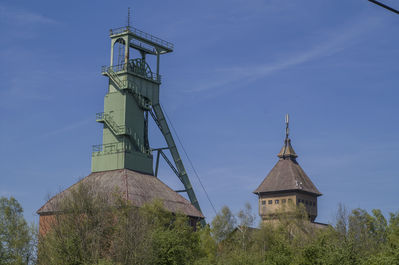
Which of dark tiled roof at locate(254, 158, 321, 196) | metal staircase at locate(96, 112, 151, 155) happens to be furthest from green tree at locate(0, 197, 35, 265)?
dark tiled roof at locate(254, 158, 321, 196)

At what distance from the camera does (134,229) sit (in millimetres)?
48719

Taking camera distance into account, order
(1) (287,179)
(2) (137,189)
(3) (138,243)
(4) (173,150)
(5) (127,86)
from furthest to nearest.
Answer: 1. (1) (287,179)
2. (4) (173,150)
3. (5) (127,86)
4. (2) (137,189)
5. (3) (138,243)

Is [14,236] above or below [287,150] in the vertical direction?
below

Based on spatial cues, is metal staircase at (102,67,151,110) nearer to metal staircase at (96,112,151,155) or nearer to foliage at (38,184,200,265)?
metal staircase at (96,112,151,155)

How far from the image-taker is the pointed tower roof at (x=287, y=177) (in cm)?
9619

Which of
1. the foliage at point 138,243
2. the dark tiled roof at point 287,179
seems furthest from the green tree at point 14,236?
the dark tiled roof at point 287,179

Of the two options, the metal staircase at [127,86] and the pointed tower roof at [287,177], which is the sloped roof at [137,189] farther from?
the pointed tower roof at [287,177]

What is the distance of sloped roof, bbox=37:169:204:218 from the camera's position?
59.8m

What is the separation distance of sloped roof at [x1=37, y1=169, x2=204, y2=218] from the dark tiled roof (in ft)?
106

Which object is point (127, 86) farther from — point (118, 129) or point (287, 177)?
point (287, 177)

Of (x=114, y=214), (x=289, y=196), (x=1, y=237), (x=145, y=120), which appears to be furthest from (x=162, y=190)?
(x=289, y=196)

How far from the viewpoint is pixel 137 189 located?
61.0 meters

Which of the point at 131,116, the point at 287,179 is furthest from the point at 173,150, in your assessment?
the point at 287,179

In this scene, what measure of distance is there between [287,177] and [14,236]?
43098 mm
